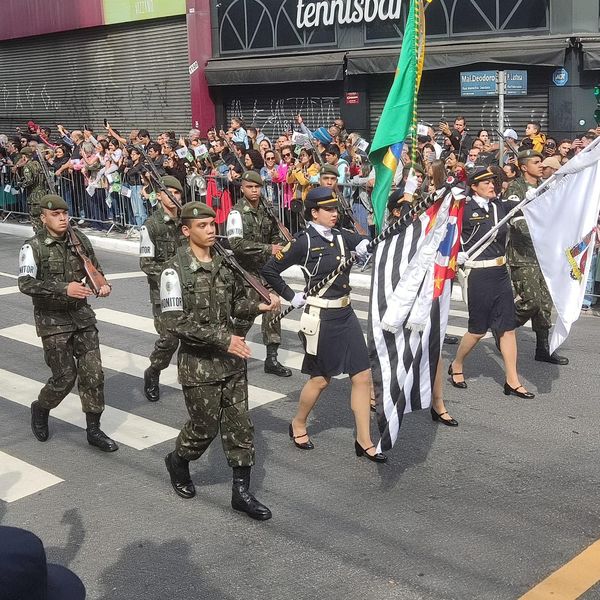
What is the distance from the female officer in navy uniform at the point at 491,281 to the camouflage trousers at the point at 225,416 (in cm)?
301

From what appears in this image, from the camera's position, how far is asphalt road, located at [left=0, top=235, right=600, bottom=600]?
17.3 feet

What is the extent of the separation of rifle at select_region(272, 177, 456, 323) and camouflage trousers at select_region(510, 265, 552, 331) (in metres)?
2.70

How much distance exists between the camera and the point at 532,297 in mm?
9219

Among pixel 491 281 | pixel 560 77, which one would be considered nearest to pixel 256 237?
pixel 491 281

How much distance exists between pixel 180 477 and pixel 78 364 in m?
1.54

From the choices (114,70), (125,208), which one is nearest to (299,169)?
(125,208)

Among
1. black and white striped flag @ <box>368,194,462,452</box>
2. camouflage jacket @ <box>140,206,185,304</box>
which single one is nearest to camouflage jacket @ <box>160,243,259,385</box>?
black and white striped flag @ <box>368,194,462,452</box>

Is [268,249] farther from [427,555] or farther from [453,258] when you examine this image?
[427,555]

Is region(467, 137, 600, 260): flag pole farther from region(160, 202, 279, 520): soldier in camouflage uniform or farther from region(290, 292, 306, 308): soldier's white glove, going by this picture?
region(160, 202, 279, 520): soldier in camouflage uniform

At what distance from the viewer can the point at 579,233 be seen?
24.6ft

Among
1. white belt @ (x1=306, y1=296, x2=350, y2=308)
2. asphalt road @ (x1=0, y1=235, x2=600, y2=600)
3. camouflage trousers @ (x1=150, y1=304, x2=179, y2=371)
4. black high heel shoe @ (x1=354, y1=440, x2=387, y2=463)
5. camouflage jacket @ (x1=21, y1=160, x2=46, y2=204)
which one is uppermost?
camouflage jacket @ (x1=21, y1=160, x2=46, y2=204)

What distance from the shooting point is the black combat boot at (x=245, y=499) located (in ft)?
19.7

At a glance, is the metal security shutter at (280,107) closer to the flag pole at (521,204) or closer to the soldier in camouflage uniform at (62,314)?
the flag pole at (521,204)

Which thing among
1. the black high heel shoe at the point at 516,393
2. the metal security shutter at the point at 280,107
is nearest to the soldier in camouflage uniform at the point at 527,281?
the black high heel shoe at the point at 516,393
